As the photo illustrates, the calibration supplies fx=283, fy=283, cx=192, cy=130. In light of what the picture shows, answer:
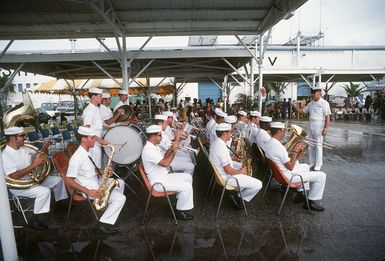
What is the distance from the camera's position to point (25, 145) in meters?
4.41

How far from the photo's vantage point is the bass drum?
6.03m

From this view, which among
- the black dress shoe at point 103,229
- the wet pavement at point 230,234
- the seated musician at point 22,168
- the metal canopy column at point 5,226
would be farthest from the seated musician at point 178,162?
the metal canopy column at point 5,226

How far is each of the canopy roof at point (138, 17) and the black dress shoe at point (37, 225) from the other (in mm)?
4844

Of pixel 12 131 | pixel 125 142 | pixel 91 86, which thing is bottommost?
pixel 125 142

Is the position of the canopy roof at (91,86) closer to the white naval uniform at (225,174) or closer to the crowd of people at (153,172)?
the crowd of people at (153,172)

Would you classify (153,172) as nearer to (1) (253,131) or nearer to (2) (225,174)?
(2) (225,174)

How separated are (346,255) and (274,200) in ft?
6.22

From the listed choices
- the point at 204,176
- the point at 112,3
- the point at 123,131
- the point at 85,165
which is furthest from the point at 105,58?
the point at 85,165

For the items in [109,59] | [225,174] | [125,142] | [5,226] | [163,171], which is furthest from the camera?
[109,59]

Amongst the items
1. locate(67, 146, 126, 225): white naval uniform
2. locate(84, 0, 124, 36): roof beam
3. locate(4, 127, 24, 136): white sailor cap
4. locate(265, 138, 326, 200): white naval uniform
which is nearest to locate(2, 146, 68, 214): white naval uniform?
locate(4, 127, 24, 136): white sailor cap

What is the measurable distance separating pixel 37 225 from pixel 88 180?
3.40 ft

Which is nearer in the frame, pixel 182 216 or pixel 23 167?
pixel 23 167

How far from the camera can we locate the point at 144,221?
4391 millimetres

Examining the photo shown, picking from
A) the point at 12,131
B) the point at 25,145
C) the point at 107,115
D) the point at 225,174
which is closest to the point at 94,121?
the point at 107,115
